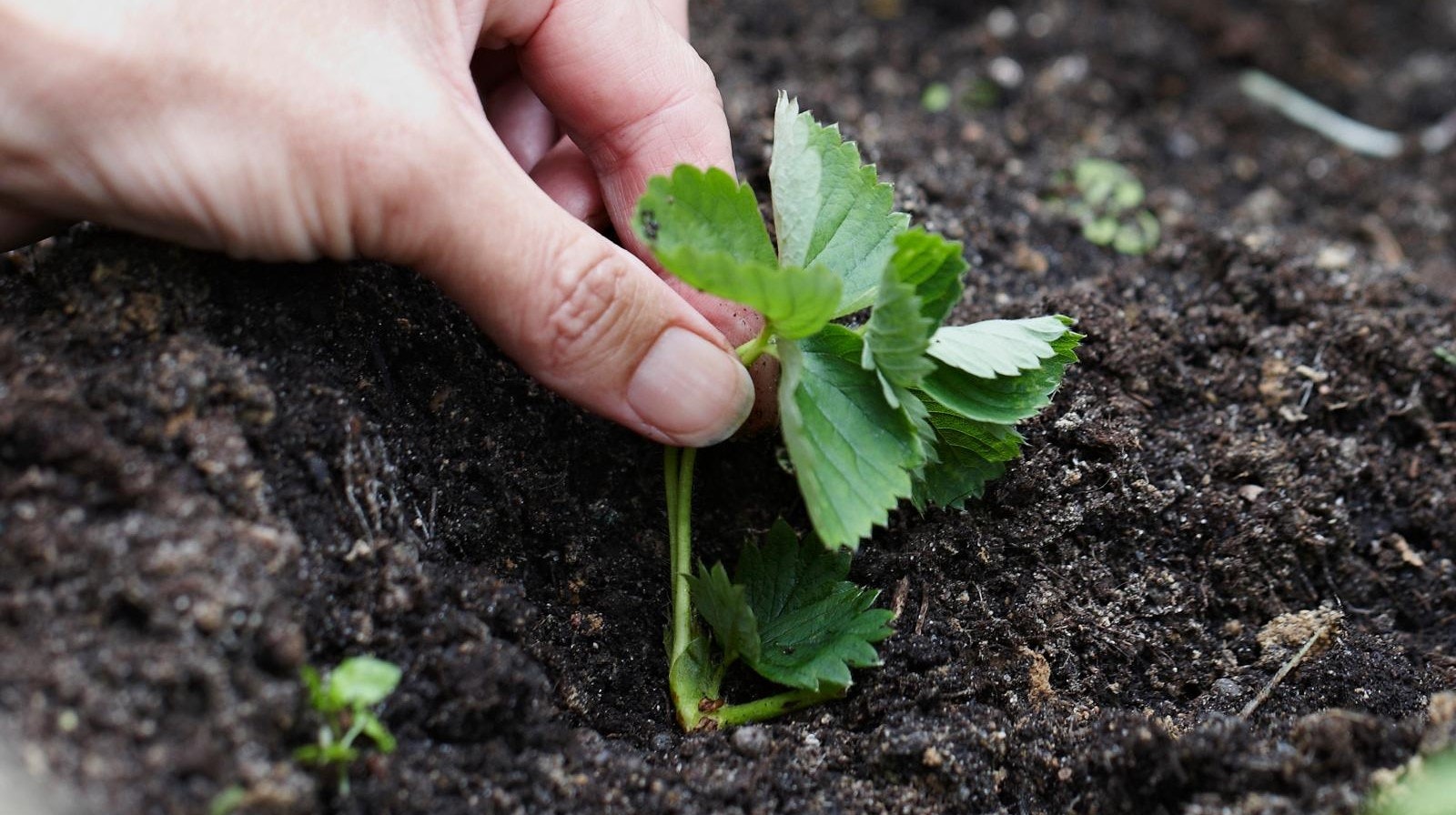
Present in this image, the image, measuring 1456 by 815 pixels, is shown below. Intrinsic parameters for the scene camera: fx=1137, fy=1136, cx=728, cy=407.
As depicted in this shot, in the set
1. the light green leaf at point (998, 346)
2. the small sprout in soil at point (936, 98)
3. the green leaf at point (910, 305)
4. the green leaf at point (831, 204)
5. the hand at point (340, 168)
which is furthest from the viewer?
the small sprout in soil at point (936, 98)

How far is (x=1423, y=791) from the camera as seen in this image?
1.48m

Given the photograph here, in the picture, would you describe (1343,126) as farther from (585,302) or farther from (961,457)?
(585,302)

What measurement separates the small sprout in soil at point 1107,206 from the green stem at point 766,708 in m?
1.60

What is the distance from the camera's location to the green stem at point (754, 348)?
178 cm

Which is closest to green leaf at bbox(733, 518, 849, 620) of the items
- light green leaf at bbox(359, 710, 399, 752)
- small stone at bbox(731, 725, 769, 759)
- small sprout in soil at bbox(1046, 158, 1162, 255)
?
small stone at bbox(731, 725, 769, 759)

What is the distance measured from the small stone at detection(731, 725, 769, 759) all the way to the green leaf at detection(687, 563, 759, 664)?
124 millimetres

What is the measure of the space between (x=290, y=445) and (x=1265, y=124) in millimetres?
3341

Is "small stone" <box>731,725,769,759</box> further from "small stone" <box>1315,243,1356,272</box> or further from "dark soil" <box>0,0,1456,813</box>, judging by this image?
"small stone" <box>1315,243,1356,272</box>

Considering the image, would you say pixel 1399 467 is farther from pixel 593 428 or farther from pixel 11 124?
pixel 11 124

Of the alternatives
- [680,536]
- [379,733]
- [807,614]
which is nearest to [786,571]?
[807,614]

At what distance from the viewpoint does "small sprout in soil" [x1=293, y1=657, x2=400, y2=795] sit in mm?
1403

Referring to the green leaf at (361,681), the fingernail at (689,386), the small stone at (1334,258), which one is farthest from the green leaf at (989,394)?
the small stone at (1334,258)

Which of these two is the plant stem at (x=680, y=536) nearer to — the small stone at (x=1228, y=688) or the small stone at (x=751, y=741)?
the small stone at (x=751, y=741)

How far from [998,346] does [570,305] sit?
0.66 metres
